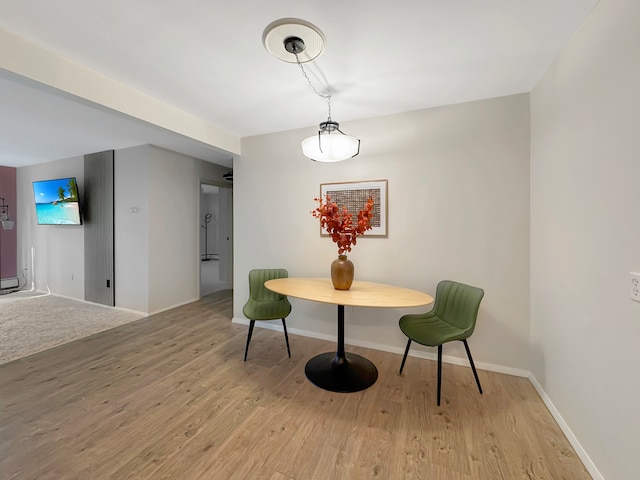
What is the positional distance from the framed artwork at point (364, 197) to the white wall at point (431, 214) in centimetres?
7

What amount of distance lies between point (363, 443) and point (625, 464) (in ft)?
3.84

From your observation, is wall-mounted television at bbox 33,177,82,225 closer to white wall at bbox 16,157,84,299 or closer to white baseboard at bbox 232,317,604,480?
white wall at bbox 16,157,84,299

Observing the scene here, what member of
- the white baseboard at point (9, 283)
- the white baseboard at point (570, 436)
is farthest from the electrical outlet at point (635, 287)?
the white baseboard at point (9, 283)

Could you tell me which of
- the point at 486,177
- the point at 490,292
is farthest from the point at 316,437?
the point at 486,177

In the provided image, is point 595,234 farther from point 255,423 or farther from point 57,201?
point 57,201

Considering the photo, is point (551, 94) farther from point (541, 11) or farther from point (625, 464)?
point (625, 464)

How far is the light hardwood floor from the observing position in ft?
4.54

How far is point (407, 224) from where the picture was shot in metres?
2.59

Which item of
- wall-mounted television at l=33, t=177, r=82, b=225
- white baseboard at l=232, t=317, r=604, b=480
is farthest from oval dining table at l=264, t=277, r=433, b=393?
Answer: wall-mounted television at l=33, t=177, r=82, b=225

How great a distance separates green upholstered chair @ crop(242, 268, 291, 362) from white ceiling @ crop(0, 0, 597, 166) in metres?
1.66

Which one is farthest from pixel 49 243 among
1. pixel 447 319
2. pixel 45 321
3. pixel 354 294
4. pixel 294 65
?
pixel 447 319

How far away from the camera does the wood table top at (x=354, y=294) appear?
6.18 ft

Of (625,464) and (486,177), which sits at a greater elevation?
(486,177)

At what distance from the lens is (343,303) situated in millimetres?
1877
